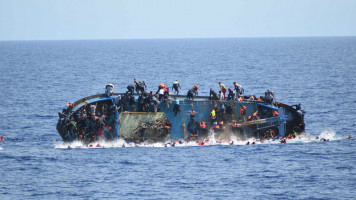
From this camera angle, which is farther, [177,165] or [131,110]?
[131,110]

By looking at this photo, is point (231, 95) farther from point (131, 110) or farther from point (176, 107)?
point (131, 110)

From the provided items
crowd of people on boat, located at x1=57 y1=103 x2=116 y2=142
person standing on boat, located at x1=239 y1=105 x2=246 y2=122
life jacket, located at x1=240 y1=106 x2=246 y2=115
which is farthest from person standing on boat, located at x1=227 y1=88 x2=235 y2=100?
crowd of people on boat, located at x1=57 y1=103 x2=116 y2=142

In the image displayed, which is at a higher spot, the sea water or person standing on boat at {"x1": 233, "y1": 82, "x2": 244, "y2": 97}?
person standing on boat at {"x1": 233, "y1": 82, "x2": 244, "y2": 97}

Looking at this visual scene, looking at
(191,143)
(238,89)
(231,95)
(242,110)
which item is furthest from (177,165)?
(238,89)

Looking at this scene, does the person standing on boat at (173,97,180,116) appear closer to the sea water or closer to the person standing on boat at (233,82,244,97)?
the sea water

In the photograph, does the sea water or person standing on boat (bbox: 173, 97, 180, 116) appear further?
person standing on boat (bbox: 173, 97, 180, 116)

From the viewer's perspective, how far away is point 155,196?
57188 millimetres

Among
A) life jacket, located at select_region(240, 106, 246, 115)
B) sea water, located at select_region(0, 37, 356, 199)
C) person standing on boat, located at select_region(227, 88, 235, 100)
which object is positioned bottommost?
sea water, located at select_region(0, 37, 356, 199)

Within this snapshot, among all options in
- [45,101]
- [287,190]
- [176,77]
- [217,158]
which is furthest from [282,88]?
[287,190]

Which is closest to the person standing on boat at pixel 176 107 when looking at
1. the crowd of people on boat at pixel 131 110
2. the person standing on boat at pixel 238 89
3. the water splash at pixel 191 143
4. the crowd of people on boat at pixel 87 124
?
the crowd of people on boat at pixel 131 110

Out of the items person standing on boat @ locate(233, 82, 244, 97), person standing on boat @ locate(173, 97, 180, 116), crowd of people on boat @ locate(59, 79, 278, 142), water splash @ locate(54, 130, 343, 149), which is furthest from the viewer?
person standing on boat @ locate(233, 82, 244, 97)

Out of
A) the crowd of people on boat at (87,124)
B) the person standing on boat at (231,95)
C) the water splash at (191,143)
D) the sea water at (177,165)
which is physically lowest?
the sea water at (177,165)

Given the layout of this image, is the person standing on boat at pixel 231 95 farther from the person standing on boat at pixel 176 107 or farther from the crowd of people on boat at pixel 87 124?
the crowd of people on boat at pixel 87 124

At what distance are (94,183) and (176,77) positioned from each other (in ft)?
372
